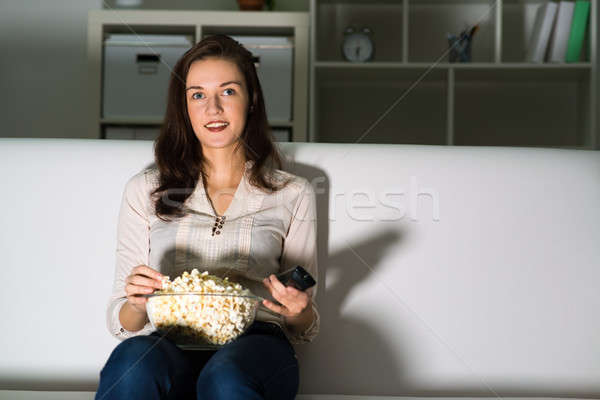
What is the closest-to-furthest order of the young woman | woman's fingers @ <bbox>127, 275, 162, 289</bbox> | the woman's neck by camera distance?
woman's fingers @ <bbox>127, 275, 162, 289</bbox>
the young woman
the woman's neck

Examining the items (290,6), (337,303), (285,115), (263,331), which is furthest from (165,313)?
(290,6)

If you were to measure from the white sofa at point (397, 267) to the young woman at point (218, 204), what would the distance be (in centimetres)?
8

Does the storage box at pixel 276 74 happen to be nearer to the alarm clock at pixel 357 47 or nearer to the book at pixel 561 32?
the alarm clock at pixel 357 47

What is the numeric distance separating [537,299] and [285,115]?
157cm

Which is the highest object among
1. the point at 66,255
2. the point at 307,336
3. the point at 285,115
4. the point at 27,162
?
the point at 285,115

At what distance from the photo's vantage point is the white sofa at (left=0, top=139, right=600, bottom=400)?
4.44ft

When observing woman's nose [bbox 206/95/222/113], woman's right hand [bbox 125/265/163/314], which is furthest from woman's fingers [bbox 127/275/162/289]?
woman's nose [bbox 206/95/222/113]

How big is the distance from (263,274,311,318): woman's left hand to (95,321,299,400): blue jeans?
6 centimetres

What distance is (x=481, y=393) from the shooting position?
1326 mm

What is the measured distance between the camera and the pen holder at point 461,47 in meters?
2.83

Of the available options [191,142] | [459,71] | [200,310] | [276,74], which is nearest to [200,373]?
[200,310]

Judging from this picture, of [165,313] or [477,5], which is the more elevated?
[477,5]

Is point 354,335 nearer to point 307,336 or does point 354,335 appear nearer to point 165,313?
point 307,336

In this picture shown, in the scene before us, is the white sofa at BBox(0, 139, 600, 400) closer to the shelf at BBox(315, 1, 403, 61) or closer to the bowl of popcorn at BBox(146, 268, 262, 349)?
the bowl of popcorn at BBox(146, 268, 262, 349)
